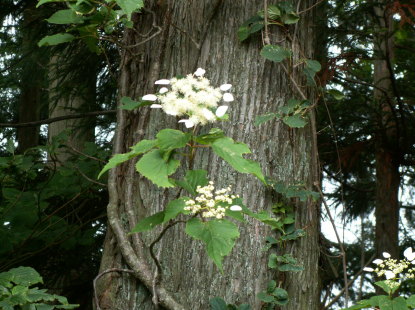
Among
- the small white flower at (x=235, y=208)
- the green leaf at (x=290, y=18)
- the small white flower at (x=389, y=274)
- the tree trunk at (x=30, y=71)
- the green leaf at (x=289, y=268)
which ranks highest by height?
the tree trunk at (x=30, y=71)

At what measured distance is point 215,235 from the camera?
1.76m

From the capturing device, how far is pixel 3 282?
8.13 ft

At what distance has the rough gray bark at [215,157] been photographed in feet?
8.03

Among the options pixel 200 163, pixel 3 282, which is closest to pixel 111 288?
pixel 3 282

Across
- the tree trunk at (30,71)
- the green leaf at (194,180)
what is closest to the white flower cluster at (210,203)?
the green leaf at (194,180)

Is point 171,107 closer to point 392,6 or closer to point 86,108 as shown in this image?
point 392,6

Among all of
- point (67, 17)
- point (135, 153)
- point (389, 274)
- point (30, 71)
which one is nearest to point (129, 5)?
point (67, 17)

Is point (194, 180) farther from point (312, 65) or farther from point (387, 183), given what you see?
point (387, 183)

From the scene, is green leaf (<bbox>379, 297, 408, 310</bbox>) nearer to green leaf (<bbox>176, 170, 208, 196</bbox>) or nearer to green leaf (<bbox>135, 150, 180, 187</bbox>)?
Result: green leaf (<bbox>176, 170, 208, 196</bbox>)

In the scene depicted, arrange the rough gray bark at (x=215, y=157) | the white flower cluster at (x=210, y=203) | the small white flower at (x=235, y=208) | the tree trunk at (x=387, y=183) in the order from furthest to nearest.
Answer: the tree trunk at (x=387, y=183)
the rough gray bark at (x=215, y=157)
the small white flower at (x=235, y=208)
the white flower cluster at (x=210, y=203)

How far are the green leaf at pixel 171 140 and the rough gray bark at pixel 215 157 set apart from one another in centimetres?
74

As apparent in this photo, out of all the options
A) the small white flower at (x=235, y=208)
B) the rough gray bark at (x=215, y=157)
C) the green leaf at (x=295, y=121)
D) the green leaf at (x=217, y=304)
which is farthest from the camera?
the green leaf at (x=295, y=121)

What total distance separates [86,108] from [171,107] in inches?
173

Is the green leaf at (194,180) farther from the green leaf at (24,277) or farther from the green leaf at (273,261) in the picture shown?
the green leaf at (24,277)
